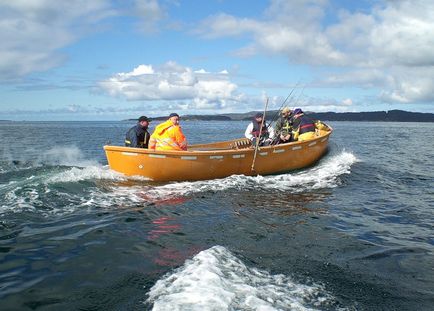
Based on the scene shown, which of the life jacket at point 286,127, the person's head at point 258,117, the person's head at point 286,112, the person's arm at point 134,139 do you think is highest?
the person's head at point 286,112

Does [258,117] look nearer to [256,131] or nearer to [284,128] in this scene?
[256,131]

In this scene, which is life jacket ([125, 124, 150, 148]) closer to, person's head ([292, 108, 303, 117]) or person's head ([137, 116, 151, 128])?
person's head ([137, 116, 151, 128])

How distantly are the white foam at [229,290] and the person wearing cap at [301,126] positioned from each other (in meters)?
10.7

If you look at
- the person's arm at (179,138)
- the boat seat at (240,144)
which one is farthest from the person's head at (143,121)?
the boat seat at (240,144)

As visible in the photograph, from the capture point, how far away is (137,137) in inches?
487

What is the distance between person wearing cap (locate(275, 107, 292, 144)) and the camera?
50.7ft

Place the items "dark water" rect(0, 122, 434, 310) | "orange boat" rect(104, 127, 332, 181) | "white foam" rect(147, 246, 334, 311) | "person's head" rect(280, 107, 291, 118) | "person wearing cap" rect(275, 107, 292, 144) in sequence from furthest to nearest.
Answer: "person's head" rect(280, 107, 291, 118), "person wearing cap" rect(275, 107, 292, 144), "orange boat" rect(104, 127, 332, 181), "dark water" rect(0, 122, 434, 310), "white foam" rect(147, 246, 334, 311)

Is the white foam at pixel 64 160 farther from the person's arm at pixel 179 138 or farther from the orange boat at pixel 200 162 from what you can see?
the person's arm at pixel 179 138

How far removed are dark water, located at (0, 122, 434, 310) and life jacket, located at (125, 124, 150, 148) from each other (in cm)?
141

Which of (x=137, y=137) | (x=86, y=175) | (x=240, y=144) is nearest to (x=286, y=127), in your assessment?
(x=240, y=144)

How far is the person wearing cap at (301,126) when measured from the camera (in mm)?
15461

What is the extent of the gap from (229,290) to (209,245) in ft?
6.26

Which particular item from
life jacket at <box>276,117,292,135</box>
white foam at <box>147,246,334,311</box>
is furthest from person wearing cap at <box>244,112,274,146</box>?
white foam at <box>147,246,334,311</box>

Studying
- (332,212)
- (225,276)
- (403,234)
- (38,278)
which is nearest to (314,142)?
(332,212)
